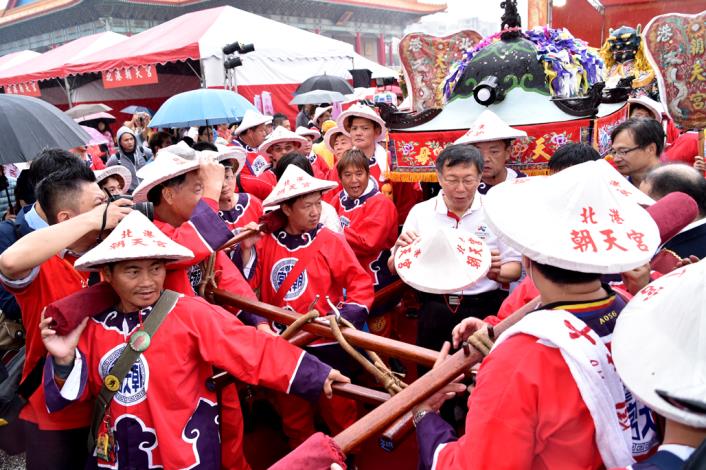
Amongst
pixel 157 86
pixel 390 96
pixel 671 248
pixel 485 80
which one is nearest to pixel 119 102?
pixel 157 86

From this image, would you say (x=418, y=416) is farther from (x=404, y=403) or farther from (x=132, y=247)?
(x=132, y=247)

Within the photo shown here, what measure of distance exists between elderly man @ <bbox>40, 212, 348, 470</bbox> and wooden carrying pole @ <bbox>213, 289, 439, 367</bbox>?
0.54 feet

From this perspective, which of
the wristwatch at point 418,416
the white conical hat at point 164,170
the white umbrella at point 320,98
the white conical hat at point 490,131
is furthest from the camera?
the white umbrella at point 320,98

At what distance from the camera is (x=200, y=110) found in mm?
6859

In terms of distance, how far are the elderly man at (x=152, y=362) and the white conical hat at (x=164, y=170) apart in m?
0.43

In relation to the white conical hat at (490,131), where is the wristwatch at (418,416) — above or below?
below

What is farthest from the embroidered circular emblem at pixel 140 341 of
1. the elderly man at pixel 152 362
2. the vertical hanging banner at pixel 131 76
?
the vertical hanging banner at pixel 131 76

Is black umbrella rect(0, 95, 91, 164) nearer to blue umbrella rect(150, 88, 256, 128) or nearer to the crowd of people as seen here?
the crowd of people

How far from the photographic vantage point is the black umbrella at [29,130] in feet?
9.60

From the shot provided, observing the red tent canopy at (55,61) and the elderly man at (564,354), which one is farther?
the red tent canopy at (55,61)

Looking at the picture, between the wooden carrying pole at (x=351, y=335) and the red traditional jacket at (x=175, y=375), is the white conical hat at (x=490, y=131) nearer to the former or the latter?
the wooden carrying pole at (x=351, y=335)

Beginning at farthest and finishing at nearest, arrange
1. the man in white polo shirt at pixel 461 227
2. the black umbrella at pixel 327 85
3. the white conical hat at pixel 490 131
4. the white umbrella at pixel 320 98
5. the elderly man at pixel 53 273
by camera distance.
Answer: the black umbrella at pixel 327 85 < the white umbrella at pixel 320 98 < the white conical hat at pixel 490 131 < the man in white polo shirt at pixel 461 227 < the elderly man at pixel 53 273

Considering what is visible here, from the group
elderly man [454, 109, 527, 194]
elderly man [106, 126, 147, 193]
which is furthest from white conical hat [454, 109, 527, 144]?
elderly man [106, 126, 147, 193]

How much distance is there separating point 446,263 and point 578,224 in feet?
3.28
